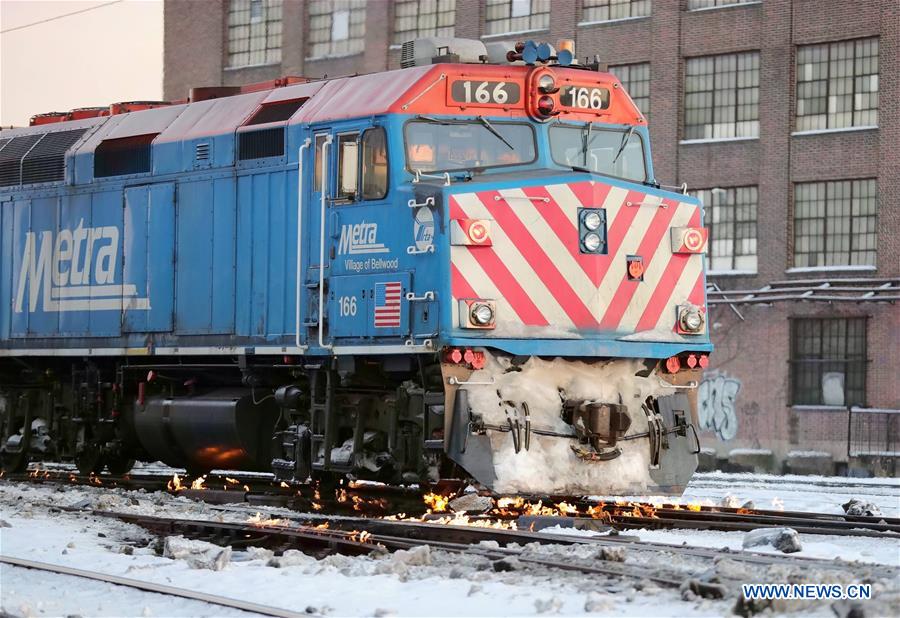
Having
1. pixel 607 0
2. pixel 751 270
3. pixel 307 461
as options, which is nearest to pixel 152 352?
pixel 307 461

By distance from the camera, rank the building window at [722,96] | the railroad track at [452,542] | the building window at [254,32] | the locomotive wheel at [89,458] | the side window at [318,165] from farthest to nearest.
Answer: the building window at [254,32], the building window at [722,96], the locomotive wheel at [89,458], the side window at [318,165], the railroad track at [452,542]

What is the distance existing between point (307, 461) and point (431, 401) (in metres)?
2.46

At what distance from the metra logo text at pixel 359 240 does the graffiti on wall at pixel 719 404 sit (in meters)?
24.0

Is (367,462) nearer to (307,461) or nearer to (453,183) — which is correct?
(307,461)

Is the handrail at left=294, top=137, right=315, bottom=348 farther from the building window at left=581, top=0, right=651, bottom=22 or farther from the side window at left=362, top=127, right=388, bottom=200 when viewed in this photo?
the building window at left=581, top=0, right=651, bottom=22

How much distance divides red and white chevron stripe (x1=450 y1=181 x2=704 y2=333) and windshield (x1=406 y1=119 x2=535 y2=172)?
2.35 feet

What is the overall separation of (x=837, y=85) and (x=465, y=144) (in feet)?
80.0

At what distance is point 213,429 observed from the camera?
17.6 meters

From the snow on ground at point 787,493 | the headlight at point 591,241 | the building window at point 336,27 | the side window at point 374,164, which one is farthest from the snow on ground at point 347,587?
the building window at point 336,27

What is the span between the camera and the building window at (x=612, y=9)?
40.8 meters

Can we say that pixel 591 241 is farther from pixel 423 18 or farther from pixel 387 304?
pixel 423 18

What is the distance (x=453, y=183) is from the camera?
14.6 metres

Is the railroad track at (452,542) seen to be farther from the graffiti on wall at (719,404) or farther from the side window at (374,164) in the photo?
the graffiti on wall at (719,404)

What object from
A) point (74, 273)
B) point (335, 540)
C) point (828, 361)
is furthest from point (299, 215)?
point (828, 361)
